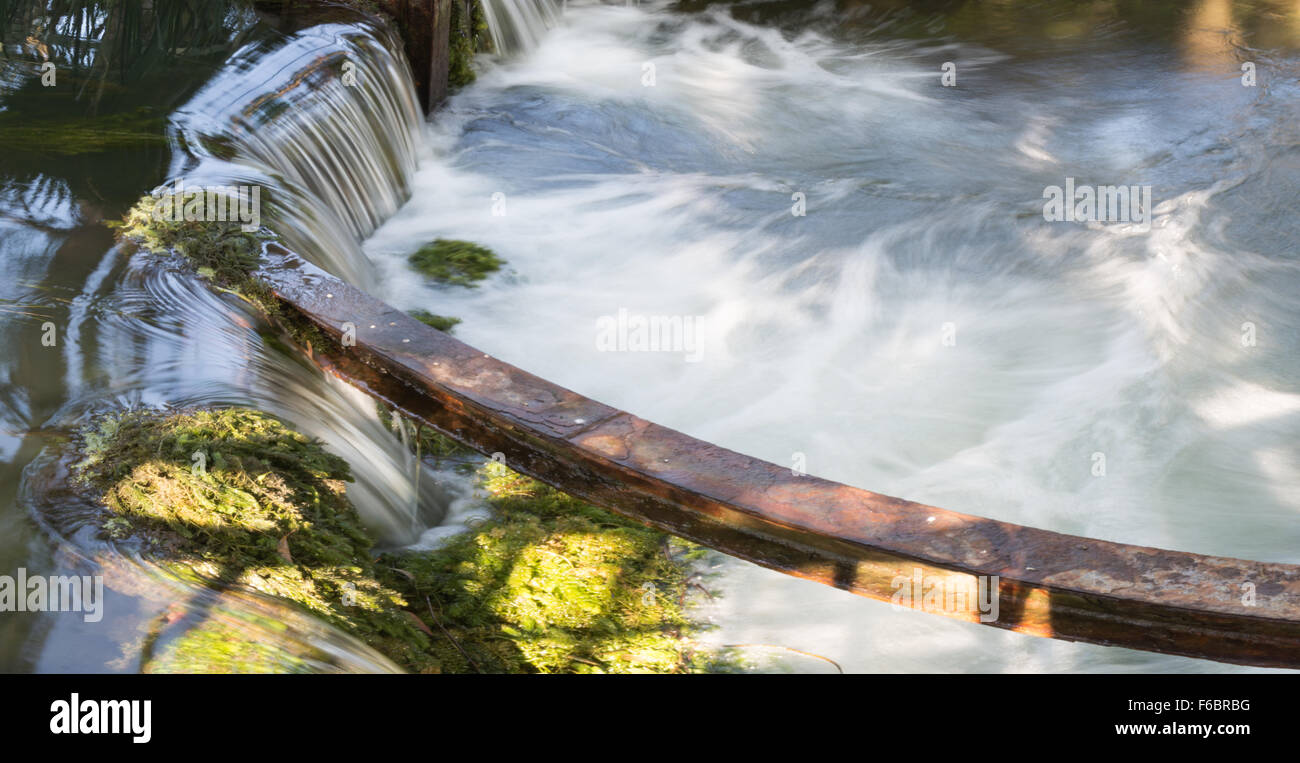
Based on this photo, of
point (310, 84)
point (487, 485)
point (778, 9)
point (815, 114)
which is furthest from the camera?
point (778, 9)

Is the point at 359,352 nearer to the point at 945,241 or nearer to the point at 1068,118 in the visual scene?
the point at 945,241

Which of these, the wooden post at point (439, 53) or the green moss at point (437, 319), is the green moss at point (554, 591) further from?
the wooden post at point (439, 53)

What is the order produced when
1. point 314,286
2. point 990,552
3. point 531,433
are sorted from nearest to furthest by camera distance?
point 990,552
point 531,433
point 314,286

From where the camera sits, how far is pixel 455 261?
598 centimetres

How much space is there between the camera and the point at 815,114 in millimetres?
8117

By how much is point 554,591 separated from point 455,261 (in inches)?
98.1

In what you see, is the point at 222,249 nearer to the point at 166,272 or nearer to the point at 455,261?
the point at 166,272

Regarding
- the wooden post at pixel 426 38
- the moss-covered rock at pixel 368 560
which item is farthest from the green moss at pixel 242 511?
the wooden post at pixel 426 38

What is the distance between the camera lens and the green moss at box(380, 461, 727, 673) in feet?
12.2

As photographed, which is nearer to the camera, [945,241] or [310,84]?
[310,84]

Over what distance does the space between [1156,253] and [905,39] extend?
4.10 metres

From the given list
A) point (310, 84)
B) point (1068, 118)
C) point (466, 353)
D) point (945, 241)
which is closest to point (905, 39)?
→ point (1068, 118)

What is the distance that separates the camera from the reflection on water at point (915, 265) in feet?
14.7

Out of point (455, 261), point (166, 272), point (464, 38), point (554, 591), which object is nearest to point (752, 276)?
point (455, 261)
